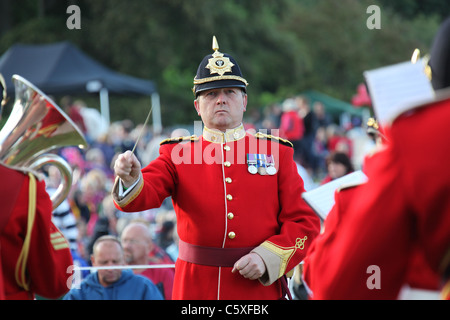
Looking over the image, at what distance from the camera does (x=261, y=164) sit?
3.86m

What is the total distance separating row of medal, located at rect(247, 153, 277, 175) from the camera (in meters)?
3.83

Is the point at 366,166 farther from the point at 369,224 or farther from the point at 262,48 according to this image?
the point at 262,48

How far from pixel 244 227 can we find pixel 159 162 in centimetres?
56

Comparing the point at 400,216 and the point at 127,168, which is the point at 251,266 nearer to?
the point at 127,168

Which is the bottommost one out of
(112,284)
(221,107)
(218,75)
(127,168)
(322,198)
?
(112,284)

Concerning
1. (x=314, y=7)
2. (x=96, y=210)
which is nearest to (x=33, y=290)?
(x=96, y=210)

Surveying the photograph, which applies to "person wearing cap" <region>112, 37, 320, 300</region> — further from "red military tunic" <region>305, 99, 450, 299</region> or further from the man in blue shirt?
the man in blue shirt

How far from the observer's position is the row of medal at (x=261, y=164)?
3830mm

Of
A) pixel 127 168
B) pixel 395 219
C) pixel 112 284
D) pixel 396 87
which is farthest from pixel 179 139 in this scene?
pixel 395 219

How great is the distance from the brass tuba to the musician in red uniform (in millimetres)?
162

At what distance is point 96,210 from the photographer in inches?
436

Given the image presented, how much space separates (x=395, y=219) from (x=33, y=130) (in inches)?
65.1

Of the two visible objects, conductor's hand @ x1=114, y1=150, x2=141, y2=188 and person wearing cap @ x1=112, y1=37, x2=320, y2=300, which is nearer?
conductor's hand @ x1=114, y1=150, x2=141, y2=188

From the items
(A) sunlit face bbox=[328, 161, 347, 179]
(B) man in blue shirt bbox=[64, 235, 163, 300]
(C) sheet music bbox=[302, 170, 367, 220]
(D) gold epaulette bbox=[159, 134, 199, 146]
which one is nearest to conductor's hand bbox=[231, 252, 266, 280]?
(C) sheet music bbox=[302, 170, 367, 220]
